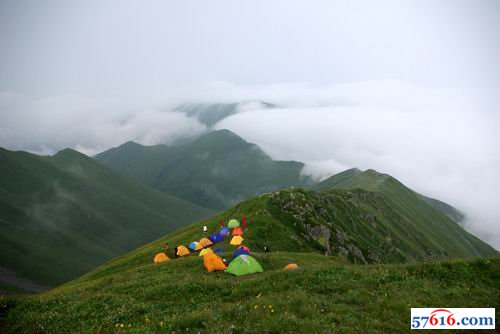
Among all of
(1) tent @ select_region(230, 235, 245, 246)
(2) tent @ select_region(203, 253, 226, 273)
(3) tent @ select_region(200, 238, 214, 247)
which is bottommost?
(3) tent @ select_region(200, 238, 214, 247)

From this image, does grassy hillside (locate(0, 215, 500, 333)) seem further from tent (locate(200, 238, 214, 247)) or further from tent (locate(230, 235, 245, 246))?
tent (locate(200, 238, 214, 247))

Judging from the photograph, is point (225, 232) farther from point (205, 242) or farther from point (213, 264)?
point (213, 264)

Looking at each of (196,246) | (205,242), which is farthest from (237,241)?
(196,246)

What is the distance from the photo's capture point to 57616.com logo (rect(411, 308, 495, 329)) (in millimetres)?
18141

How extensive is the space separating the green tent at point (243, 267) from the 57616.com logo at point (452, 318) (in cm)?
2196

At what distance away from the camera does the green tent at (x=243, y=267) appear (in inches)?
1510

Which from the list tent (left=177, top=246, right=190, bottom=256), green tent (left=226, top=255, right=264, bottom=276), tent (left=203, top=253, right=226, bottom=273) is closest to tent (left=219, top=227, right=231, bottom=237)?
tent (left=177, top=246, right=190, bottom=256)

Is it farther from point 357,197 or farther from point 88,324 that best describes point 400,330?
point 357,197

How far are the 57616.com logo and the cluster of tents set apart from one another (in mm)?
22082

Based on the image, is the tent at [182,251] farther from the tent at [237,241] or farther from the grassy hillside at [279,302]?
the grassy hillside at [279,302]

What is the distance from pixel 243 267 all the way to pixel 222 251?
25178 mm

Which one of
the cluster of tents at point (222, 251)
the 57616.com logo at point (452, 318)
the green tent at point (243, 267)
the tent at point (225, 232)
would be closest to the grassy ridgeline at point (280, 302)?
the 57616.com logo at point (452, 318)

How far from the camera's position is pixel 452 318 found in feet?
62.2

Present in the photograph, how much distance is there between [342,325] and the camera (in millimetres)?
17438
